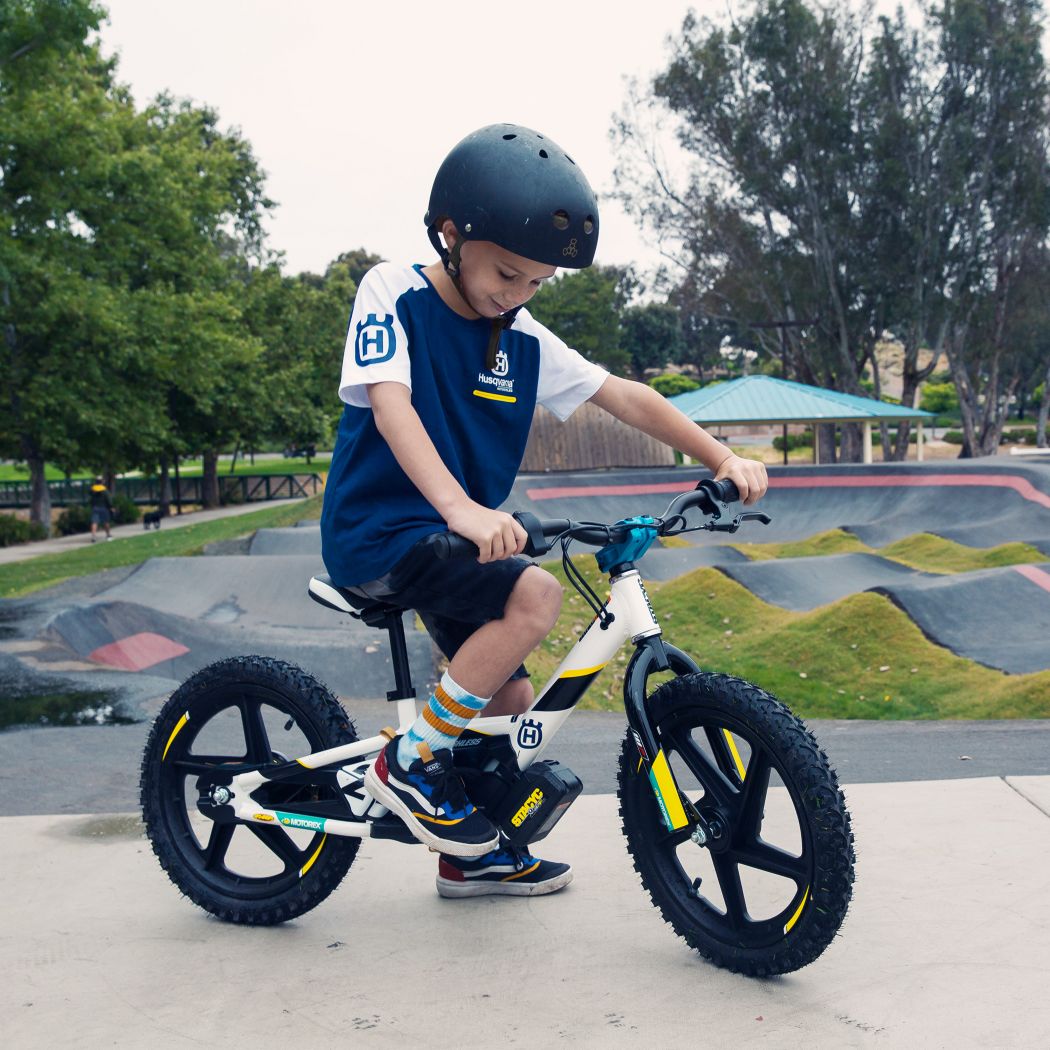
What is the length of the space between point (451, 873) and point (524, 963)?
60 cm

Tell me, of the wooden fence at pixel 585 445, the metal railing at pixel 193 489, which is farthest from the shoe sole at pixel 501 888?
the metal railing at pixel 193 489

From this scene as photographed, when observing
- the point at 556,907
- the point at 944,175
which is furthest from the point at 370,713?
the point at 944,175

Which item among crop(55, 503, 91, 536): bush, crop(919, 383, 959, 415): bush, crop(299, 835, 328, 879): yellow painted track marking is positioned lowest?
crop(55, 503, 91, 536): bush

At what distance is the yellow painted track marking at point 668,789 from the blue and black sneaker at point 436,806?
1.51 ft

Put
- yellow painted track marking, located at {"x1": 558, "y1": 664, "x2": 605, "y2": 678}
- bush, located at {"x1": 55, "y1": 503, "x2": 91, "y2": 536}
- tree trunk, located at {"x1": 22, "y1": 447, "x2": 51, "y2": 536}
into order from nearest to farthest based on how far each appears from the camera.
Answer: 1. yellow painted track marking, located at {"x1": 558, "y1": 664, "x2": 605, "y2": 678}
2. tree trunk, located at {"x1": 22, "y1": 447, "x2": 51, "y2": 536}
3. bush, located at {"x1": 55, "y1": 503, "x2": 91, "y2": 536}

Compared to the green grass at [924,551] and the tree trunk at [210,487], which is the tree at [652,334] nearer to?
the tree trunk at [210,487]

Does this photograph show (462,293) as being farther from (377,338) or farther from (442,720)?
(442,720)

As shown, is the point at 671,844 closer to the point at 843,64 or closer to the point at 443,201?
the point at 443,201

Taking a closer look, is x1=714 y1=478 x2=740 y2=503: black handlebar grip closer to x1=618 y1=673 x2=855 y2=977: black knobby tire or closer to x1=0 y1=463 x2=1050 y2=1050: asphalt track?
x1=618 y1=673 x2=855 y2=977: black knobby tire

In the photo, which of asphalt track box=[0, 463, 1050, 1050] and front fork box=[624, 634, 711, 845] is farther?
front fork box=[624, 634, 711, 845]

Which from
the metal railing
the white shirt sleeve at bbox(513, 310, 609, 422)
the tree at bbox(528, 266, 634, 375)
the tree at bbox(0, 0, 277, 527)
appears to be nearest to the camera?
the white shirt sleeve at bbox(513, 310, 609, 422)

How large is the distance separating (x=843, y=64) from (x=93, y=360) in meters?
31.1

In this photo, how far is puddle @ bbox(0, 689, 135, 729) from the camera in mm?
6953

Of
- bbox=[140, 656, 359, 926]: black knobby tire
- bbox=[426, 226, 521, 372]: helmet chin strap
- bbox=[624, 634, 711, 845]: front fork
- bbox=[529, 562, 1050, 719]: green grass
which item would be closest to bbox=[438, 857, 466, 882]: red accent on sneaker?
bbox=[140, 656, 359, 926]: black knobby tire
